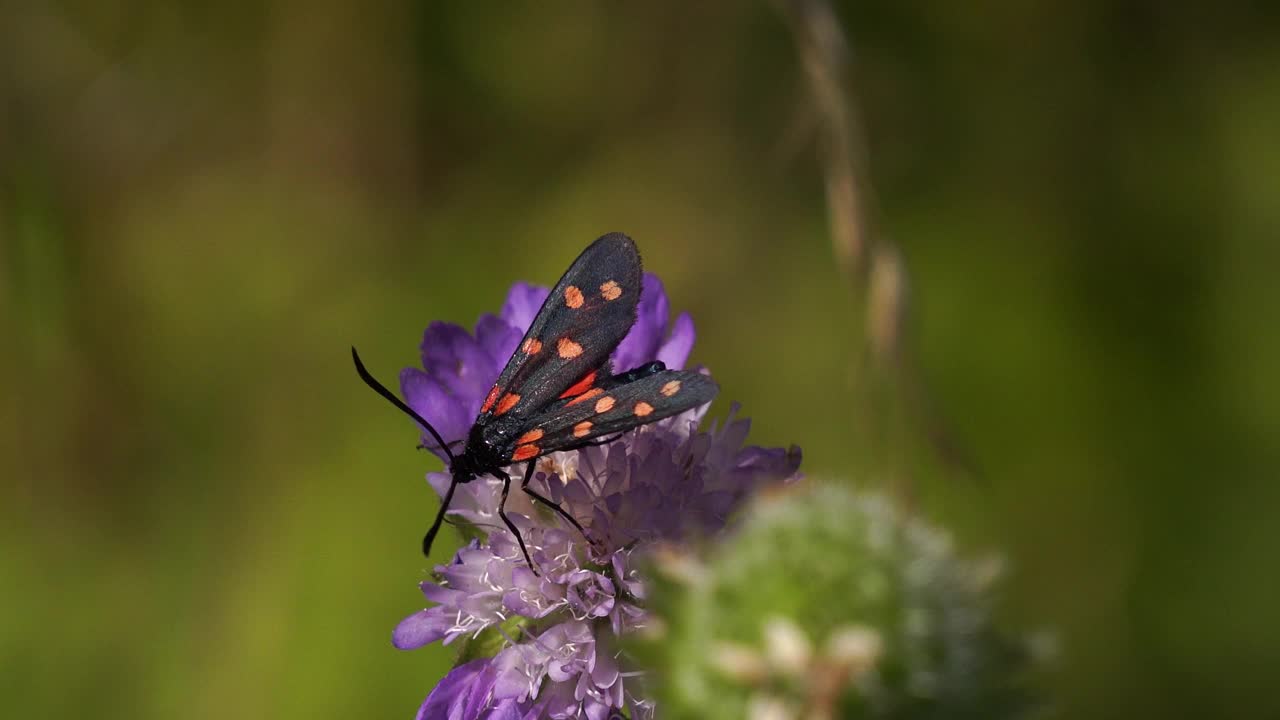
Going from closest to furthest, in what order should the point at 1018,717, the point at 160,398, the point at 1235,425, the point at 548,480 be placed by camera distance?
the point at 1018,717 < the point at 548,480 < the point at 1235,425 < the point at 160,398

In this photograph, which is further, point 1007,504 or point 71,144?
point 71,144

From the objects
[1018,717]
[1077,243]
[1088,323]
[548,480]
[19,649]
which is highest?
[1077,243]

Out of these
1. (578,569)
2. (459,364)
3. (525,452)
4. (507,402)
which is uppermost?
(459,364)

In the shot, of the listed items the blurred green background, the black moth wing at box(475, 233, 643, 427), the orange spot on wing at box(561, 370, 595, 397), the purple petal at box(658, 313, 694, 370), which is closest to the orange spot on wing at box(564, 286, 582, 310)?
the black moth wing at box(475, 233, 643, 427)

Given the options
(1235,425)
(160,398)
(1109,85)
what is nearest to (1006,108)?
(1109,85)

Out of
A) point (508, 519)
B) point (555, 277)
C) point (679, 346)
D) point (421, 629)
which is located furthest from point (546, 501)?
point (555, 277)

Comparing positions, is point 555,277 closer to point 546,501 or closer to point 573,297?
point 573,297

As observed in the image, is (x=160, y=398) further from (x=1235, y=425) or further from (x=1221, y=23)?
(x=1221, y=23)
